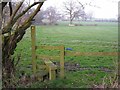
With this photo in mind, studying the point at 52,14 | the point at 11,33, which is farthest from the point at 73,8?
the point at 11,33

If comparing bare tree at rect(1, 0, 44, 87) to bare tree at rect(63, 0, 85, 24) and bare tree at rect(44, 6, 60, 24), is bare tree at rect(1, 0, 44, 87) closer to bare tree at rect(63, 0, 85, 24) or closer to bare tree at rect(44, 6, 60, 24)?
bare tree at rect(63, 0, 85, 24)

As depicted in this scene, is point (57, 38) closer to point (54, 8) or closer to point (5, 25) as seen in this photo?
point (54, 8)

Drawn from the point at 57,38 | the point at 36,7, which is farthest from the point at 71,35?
the point at 36,7

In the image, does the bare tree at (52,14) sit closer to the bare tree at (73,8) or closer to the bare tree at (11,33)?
the bare tree at (73,8)

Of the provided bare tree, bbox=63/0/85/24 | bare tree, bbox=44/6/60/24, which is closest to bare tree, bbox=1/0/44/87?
bare tree, bbox=63/0/85/24

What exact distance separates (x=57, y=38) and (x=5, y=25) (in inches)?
339

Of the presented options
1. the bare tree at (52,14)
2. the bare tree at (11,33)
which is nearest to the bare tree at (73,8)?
the bare tree at (52,14)

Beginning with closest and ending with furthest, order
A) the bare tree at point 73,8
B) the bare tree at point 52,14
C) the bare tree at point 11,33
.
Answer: the bare tree at point 11,33, the bare tree at point 73,8, the bare tree at point 52,14

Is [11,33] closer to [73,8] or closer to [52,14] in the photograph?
[73,8]

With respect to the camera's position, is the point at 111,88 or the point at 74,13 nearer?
the point at 111,88

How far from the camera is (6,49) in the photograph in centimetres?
434

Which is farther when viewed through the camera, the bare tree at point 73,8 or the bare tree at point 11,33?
the bare tree at point 73,8

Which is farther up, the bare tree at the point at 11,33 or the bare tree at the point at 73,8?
the bare tree at the point at 73,8

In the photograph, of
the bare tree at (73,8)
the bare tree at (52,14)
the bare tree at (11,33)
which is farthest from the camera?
the bare tree at (52,14)
